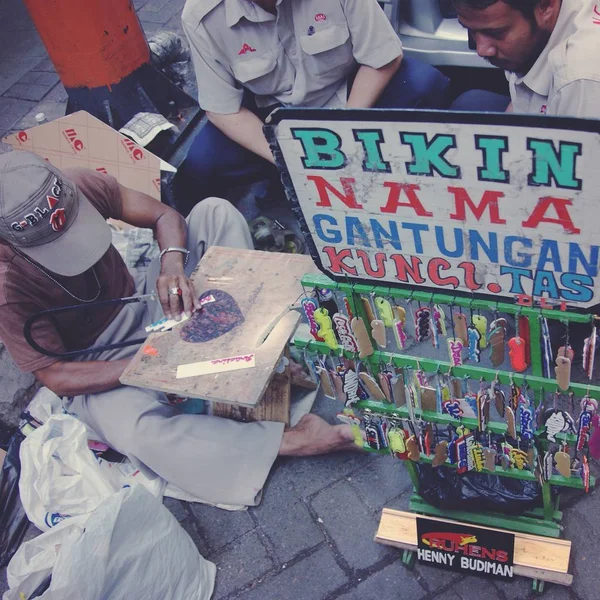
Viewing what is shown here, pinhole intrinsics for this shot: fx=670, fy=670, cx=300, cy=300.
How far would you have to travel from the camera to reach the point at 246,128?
3.00 metres

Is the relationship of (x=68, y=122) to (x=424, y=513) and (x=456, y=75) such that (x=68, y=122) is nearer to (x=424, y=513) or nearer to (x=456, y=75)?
(x=456, y=75)

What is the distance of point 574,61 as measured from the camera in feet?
5.53

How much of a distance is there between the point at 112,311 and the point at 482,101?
175cm

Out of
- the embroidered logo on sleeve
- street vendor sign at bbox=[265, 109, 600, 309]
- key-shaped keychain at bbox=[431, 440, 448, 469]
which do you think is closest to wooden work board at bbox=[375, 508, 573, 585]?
key-shaped keychain at bbox=[431, 440, 448, 469]

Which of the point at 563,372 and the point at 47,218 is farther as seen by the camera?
the point at 47,218

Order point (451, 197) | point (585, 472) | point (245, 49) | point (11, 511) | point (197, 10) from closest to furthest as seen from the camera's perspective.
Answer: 1. point (451, 197)
2. point (585, 472)
3. point (11, 511)
4. point (197, 10)
5. point (245, 49)

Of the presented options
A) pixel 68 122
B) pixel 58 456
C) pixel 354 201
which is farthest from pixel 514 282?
pixel 68 122

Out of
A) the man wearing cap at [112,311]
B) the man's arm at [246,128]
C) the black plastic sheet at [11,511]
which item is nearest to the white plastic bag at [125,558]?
the man wearing cap at [112,311]

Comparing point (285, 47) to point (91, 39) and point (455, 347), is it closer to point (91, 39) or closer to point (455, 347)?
point (91, 39)

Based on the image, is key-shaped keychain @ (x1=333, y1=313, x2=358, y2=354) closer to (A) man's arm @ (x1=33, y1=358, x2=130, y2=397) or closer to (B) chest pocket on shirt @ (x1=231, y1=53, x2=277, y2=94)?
(A) man's arm @ (x1=33, y1=358, x2=130, y2=397)

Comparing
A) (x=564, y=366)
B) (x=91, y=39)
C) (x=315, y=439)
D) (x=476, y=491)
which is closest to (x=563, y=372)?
(x=564, y=366)

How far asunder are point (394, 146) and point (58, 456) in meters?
1.80

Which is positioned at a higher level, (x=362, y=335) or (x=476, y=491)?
(x=362, y=335)

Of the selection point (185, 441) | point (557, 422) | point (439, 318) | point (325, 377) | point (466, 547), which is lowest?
point (466, 547)
